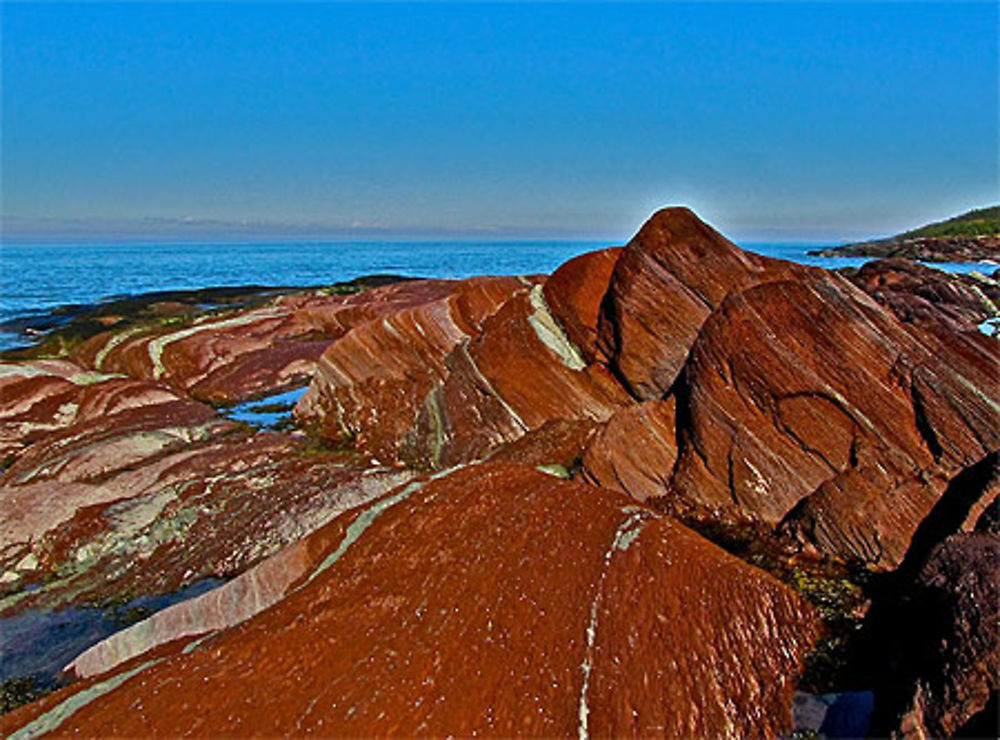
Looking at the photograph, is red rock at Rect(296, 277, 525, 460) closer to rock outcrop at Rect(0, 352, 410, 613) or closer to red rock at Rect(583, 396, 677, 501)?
rock outcrop at Rect(0, 352, 410, 613)

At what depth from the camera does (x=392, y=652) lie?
180 inches

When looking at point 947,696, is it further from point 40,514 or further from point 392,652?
point 40,514

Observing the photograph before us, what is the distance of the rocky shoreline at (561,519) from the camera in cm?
448

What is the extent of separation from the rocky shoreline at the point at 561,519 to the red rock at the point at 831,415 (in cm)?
3

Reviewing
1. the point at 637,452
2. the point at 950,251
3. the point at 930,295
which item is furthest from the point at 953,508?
the point at 950,251

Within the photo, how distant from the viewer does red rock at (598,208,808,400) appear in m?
10.1

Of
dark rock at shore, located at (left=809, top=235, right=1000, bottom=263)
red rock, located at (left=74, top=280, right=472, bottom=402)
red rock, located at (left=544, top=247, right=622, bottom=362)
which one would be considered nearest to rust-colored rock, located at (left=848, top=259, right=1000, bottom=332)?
red rock, located at (left=544, top=247, right=622, bottom=362)

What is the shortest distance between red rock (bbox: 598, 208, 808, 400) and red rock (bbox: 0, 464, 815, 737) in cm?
459

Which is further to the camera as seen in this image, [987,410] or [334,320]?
[334,320]

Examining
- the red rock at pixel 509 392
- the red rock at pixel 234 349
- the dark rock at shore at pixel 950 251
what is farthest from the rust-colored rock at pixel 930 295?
the dark rock at shore at pixel 950 251

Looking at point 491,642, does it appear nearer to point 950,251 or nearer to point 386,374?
point 386,374

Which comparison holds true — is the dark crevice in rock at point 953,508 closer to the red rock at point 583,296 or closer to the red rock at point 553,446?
the red rock at point 553,446

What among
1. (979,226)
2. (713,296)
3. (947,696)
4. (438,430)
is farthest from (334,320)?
(979,226)

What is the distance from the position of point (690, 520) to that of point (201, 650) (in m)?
6.25
